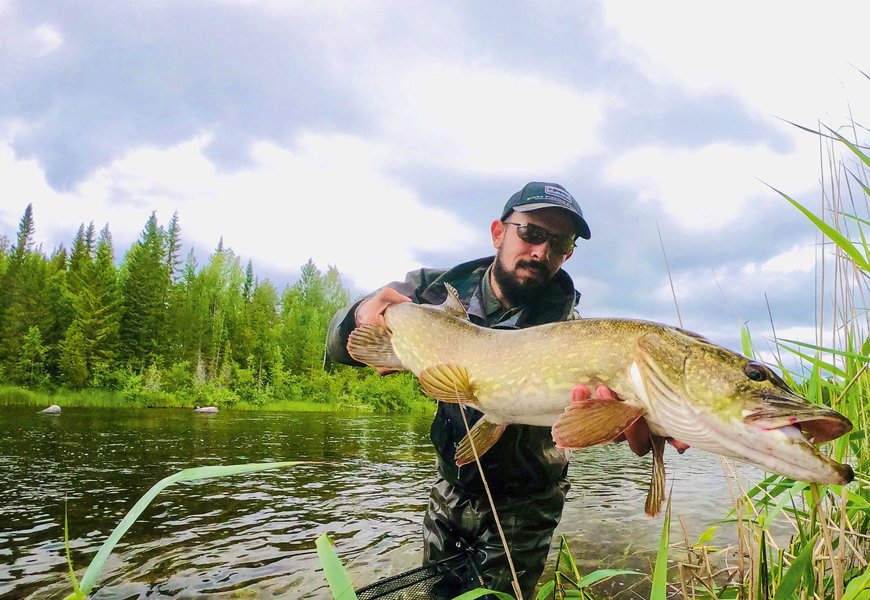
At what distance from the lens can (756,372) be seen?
168cm

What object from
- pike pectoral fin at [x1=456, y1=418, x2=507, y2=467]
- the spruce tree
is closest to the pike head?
pike pectoral fin at [x1=456, y1=418, x2=507, y2=467]

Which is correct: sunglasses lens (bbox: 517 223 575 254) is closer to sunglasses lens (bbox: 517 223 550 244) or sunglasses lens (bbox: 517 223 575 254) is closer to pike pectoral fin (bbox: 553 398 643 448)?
sunglasses lens (bbox: 517 223 550 244)

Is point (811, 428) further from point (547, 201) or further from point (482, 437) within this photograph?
point (547, 201)

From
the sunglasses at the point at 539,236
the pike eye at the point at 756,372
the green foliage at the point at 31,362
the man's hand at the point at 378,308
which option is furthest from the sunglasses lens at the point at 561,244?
the green foliage at the point at 31,362

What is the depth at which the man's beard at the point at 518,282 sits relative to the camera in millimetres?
3236

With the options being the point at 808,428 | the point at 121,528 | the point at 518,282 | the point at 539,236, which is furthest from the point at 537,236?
the point at 121,528

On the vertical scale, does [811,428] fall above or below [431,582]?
above

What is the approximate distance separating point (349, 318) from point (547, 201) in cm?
130

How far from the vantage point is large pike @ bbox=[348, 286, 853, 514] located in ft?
4.93

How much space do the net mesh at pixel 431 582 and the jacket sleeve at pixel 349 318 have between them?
1.07 metres

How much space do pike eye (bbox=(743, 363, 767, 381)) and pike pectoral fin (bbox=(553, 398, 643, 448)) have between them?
384 mm

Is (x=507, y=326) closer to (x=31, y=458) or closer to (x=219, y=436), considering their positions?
(x=31, y=458)

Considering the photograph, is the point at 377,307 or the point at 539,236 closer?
the point at 377,307

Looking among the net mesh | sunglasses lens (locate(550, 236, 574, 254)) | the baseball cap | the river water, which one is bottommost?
the river water
